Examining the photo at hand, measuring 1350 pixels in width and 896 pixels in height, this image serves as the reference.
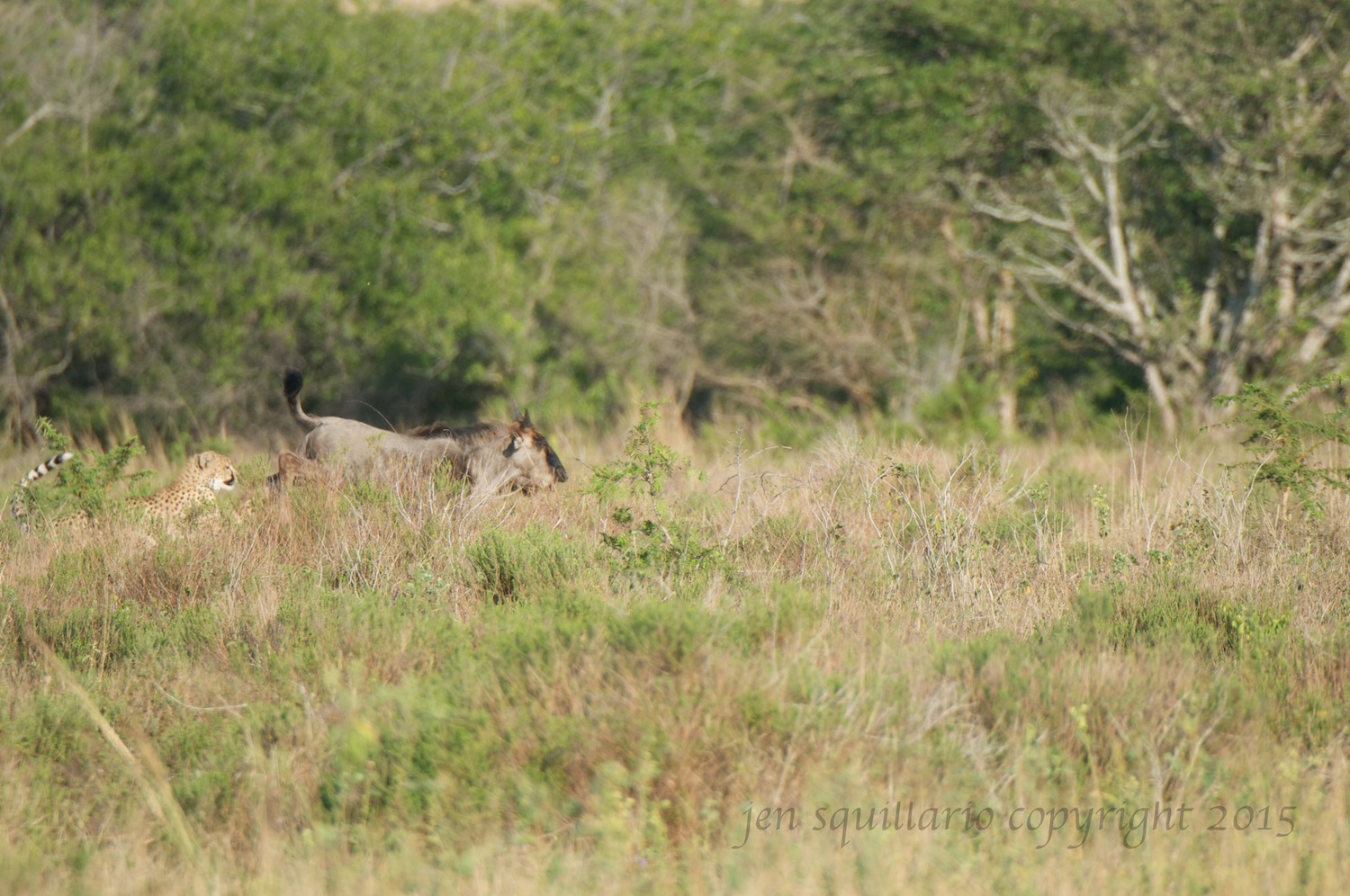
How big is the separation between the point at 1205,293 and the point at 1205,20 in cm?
359

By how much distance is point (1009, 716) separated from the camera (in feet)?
15.4

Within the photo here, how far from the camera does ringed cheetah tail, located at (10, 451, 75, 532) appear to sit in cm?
801

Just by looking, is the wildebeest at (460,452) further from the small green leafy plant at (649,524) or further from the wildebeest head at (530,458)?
the small green leafy plant at (649,524)

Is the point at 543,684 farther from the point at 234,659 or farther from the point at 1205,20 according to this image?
the point at 1205,20

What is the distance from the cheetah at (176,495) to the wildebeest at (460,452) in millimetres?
907

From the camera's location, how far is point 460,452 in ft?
26.2

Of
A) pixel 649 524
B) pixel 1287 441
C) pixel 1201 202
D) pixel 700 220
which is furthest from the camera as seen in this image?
pixel 700 220

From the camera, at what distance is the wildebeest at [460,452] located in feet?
25.8

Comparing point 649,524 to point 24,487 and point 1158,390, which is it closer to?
point 24,487

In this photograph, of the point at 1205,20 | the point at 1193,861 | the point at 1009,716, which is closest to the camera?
the point at 1193,861

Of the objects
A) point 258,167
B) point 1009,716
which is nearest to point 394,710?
point 1009,716

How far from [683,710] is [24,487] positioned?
595 cm

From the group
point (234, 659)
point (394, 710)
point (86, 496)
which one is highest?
point (394, 710)

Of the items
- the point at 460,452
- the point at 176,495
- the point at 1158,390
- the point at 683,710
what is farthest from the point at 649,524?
the point at 1158,390
